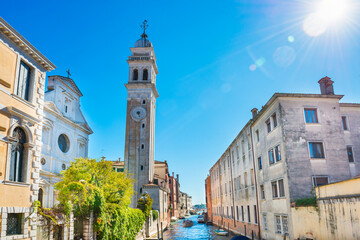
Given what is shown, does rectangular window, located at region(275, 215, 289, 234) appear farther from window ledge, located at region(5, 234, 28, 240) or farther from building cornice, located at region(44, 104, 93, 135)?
building cornice, located at region(44, 104, 93, 135)

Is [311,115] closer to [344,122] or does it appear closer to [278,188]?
[344,122]

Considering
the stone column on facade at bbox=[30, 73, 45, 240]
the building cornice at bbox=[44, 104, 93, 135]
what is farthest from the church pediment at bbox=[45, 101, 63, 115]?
the stone column on facade at bbox=[30, 73, 45, 240]

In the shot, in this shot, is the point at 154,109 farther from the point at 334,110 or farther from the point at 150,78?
the point at 334,110

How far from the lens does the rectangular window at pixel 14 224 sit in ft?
34.3

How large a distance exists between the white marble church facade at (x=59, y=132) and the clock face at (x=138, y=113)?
14.3m

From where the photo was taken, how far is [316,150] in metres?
18.4

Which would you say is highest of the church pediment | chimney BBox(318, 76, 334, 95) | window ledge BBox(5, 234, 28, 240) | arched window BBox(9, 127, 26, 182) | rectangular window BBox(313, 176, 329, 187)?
the church pediment

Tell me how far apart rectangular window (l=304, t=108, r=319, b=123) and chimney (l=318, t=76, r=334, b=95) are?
212cm

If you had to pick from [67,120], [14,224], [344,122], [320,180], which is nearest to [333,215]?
[320,180]

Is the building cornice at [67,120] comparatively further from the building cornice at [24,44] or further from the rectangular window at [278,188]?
the rectangular window at [278,188]

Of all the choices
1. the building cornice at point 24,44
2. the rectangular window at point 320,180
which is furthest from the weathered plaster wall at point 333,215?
the building cornice at point 24,44

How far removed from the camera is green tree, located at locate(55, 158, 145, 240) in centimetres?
1470

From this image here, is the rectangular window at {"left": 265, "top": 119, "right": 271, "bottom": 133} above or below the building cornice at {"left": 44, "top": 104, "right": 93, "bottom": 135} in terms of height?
below

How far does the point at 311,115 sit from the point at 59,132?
74.8 ft
